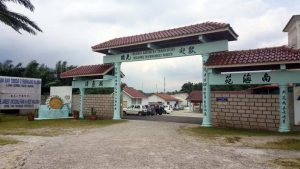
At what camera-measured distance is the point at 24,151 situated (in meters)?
9.64

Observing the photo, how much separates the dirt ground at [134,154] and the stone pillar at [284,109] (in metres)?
4.57

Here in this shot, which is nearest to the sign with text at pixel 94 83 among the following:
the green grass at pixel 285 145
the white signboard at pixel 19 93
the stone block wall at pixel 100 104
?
the stone block wall at pixel 100 104

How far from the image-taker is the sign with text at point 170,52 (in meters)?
17.1

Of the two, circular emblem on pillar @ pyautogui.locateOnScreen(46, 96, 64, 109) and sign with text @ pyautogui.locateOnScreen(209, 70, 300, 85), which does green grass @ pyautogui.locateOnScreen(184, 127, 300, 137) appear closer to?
sign with text @ pyautogui.locateOnScreen(209, 70, 300, 85)

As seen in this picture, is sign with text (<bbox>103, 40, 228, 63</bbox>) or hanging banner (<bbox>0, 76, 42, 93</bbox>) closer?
sign with text (<bbox>103, 40, 228, 63</bbox>)

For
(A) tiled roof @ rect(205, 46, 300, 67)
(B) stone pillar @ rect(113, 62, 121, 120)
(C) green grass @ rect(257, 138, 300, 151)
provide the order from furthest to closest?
1. (B) stone pillar @ rect(113, 62, 121, 120)
2. (A) tiled roof @ rect(205, 46, 300, 67)
3. (C) green grass @ rect(257, 138, 300, 151)

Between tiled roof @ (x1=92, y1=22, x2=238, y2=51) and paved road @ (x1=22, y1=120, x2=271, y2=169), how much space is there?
7.09 meters

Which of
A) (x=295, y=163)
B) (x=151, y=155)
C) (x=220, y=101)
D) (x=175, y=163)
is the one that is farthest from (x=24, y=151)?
(x=220, y=101)

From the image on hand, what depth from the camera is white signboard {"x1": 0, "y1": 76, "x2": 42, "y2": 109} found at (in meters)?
24.0

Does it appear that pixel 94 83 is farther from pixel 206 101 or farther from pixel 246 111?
pixel 246 111

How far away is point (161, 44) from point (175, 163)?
12.5 metres

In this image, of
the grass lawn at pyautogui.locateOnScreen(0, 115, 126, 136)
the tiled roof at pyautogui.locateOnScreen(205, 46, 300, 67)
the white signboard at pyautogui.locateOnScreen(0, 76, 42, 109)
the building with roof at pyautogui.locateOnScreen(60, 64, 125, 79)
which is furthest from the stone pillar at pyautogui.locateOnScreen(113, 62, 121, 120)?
the white signboard at pyautogui.locateOnScreen(0, 76, 42, 109)

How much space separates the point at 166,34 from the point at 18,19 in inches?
342

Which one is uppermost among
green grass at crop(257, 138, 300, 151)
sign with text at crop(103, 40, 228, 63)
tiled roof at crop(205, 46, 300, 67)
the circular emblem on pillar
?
sign with text at crop(103, 40, 228, 63)
